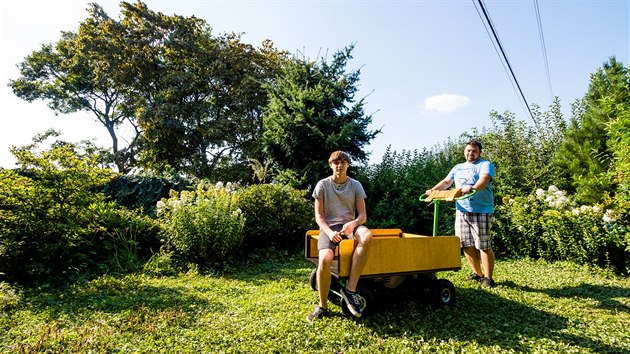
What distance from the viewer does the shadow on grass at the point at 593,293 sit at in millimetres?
3611

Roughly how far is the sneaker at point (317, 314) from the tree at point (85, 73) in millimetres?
16364

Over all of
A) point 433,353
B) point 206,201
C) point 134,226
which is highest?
point 206,201

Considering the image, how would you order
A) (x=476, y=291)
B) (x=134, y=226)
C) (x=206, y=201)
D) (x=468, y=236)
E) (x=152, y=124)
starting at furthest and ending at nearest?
(x=152, y=124) → (x=134, y=226) → (x=206, y=201) → (x=468, y=236) → (x=476, y=291)

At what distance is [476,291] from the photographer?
13.0 feet

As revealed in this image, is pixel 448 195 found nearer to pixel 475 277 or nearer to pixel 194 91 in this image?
pixel 475 277

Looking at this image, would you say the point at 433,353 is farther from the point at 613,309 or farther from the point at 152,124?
A: the point at 152,124

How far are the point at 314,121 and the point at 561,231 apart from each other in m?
5.07

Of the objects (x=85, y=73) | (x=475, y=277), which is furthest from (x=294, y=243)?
(x=85, y=73)

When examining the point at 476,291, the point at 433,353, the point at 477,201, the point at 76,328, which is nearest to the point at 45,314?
the point at 76,328

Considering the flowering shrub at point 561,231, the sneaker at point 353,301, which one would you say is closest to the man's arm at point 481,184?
the sneaker at point 353,301

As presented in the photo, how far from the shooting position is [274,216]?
6.58 meters

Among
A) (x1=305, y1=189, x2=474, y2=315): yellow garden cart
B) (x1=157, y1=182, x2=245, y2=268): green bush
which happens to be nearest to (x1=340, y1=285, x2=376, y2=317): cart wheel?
(x1=305, y1=189, x2=474, y2=315): yellow garden cart

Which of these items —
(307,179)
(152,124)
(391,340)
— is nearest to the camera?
(391,340)

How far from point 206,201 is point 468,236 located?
3632mm
